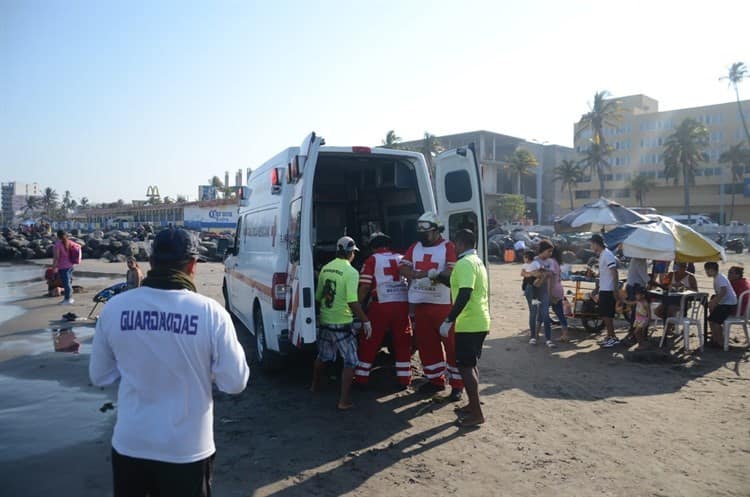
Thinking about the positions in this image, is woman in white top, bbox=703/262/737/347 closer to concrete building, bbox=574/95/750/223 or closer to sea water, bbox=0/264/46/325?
sea water, bbox=0/264/46/325

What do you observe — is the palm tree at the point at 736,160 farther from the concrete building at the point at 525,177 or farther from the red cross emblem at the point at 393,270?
the red cross emblem at the point at 393,270

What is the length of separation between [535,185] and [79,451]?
270 ft

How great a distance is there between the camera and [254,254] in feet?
24.4

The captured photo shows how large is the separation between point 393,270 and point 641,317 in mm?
4698

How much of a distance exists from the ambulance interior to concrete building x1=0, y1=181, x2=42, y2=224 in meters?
138

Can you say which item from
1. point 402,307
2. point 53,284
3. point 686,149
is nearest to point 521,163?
point 686,149

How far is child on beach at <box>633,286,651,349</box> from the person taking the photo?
8.24 meters

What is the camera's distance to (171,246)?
2408 millimetres

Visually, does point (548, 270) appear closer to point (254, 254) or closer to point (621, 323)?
point (621, 323)

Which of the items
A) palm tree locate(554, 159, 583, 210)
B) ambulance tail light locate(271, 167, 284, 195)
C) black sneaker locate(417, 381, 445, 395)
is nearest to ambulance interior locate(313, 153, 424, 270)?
ambulance tail light locate(271, 167, 284, 195)

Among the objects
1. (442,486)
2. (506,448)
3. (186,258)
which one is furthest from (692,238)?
(186,258)

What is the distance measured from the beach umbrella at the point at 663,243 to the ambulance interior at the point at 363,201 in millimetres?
3665

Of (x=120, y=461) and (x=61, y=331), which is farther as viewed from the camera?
(x=61, y=331)

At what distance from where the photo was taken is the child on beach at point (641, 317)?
27.0 feet
